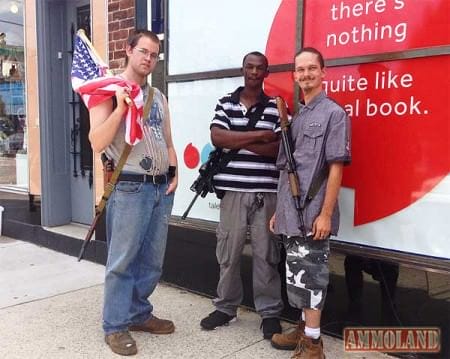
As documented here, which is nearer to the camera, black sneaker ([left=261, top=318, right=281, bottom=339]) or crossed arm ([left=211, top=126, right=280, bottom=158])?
crossed arm ([left=211, top=126, right=280, bottom=158])

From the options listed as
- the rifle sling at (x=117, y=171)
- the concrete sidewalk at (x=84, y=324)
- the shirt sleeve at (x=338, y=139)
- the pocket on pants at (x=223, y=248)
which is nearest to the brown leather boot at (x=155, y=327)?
the concrete sidewalk at (x=84, y=324)

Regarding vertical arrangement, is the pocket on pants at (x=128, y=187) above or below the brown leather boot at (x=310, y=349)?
above

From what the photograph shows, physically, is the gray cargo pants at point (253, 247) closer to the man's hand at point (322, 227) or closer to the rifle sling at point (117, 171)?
the man's hand at point (322, 227)

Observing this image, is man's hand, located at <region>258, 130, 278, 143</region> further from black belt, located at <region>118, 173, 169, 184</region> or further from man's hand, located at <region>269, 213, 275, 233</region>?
black belt, located at <region>118, 173, 169, 184</region>

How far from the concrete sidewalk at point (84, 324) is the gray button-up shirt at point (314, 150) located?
0.90 metres

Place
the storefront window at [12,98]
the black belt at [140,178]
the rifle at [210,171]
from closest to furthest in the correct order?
the black belt at [140,178] < the rifle at [210,171] < the storefront window at [12,98]

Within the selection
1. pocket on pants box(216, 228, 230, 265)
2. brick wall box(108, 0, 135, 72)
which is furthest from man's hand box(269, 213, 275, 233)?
brick wall box(108, 0, 135, 72)

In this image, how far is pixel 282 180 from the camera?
2.88m

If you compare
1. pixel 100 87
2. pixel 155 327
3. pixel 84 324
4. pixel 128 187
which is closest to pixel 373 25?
pixel 100 87

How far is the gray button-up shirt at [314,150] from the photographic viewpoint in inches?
103

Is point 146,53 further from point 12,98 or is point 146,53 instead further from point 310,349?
point 12,98

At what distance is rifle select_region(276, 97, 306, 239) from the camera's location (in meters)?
2.72

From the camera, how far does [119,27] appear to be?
15.7 ft

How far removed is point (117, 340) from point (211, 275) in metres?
1.14
